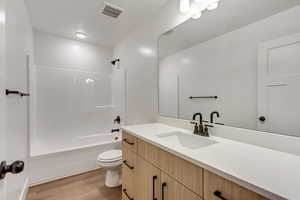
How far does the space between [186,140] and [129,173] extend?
27.4 inches

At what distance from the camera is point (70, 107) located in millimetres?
2781

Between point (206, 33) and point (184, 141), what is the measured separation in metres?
1.07

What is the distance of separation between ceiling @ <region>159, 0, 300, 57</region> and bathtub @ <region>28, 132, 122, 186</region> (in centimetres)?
201

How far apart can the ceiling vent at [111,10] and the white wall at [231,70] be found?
3.51ft

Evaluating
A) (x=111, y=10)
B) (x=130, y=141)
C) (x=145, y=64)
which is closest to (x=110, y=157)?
(x=130, y=141)

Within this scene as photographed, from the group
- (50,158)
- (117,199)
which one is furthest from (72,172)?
(117,199)

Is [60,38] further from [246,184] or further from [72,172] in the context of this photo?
[246,184]

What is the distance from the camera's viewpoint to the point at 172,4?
1619 mm

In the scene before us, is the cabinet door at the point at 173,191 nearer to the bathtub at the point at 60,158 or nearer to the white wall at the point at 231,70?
the white wall at the point at 231,70

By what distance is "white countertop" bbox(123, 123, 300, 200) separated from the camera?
1.58 ft

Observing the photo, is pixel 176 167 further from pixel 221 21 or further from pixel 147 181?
pixel 221 21

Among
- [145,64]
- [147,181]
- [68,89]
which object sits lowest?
[147,181]

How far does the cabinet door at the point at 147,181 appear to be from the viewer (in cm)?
103

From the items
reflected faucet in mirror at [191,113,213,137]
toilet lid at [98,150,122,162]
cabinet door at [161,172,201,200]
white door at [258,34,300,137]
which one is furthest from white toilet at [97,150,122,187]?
white door at [258,34,300,137]
